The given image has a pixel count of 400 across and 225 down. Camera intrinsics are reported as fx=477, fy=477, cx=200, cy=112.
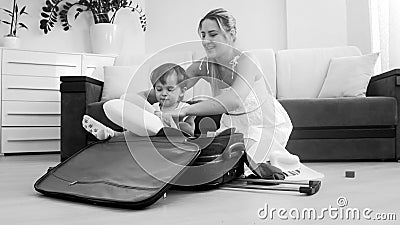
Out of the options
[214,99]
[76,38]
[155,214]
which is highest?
[76,38]

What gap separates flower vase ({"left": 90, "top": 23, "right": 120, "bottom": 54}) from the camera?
4.17 meters

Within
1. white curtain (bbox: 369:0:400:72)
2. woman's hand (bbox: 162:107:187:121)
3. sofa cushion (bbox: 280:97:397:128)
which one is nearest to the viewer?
woman's hand (bbox: 162:107:187:121)

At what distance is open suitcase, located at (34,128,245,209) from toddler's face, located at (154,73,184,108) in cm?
22

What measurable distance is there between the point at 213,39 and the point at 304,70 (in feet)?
5.63

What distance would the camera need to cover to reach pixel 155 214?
1.18 metres

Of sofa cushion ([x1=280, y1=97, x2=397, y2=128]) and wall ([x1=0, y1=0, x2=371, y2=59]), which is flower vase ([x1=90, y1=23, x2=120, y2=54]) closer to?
wall ([x1=0, y1=0, x2=371, y2=59])

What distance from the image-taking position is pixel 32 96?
3.81 metres

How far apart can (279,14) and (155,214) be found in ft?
10.9

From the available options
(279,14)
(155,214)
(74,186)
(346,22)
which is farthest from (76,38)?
(155,214)

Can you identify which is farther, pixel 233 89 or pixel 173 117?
pixel 233 89

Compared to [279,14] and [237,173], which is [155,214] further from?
[279,14]

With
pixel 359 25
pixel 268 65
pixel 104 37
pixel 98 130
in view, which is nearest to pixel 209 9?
pixel 104 37

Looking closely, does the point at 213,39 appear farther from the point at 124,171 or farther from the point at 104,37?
the point at 104,37

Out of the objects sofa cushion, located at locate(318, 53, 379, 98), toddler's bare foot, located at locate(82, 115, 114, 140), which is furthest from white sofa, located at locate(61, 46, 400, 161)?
toddler's bare foot, located at locate(82, 115, 114, 140)
